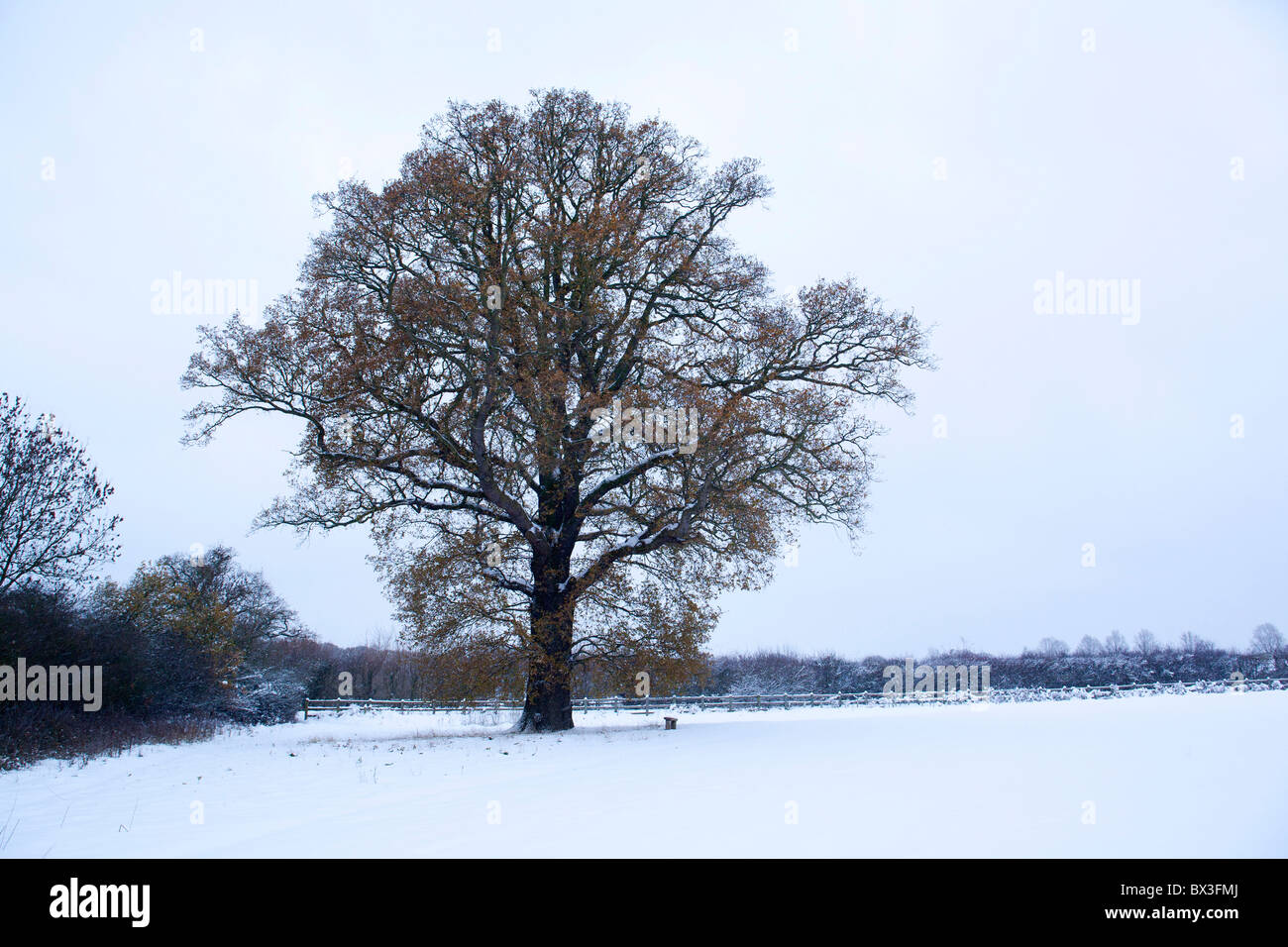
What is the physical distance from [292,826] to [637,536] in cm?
1178

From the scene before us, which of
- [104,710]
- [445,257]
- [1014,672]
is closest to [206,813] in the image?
[104,710]

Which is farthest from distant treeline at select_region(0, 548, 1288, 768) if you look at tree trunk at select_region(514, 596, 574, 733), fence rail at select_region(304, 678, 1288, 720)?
fence rail at select_region(304, 678, 1288, 720)

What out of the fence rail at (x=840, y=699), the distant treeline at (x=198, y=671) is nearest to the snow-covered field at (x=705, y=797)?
the distant treeline at (x=198, y=671)

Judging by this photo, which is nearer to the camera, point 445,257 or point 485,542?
point 485,542

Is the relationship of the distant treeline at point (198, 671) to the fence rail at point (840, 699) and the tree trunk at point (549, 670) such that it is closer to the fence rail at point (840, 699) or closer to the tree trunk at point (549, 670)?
the tree trunk at point (549, 670)

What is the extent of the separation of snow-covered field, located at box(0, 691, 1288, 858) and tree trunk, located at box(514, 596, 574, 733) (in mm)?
2682

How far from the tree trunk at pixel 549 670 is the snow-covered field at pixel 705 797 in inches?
106

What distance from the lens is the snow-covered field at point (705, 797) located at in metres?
6.38

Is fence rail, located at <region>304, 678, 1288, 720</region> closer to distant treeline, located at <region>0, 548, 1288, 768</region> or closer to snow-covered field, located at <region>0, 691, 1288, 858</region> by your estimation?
distant treeline, located at <region>0, 548, 1288, 768</region>

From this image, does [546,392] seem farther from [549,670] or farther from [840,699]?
[840,699]

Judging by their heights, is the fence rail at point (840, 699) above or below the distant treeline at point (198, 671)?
below

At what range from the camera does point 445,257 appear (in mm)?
19125

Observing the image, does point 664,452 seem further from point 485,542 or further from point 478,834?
point 478,834

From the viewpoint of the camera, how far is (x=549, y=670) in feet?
59.5
